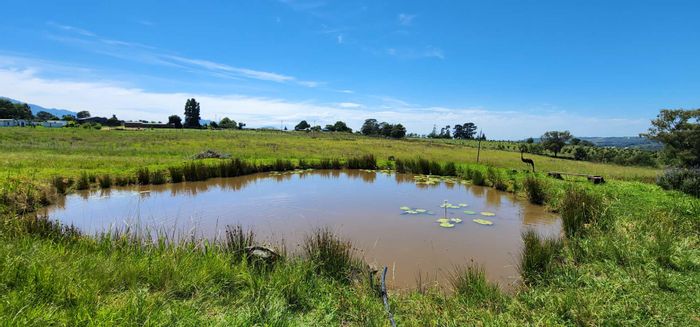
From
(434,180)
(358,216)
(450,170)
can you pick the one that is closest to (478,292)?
(358,216)

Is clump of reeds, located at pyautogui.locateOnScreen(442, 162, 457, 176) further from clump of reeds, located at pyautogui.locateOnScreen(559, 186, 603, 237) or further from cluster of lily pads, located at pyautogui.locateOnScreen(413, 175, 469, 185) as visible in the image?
clump of reeds, located at pyautogui.locateOnScreen(559, 186, 603, 237)

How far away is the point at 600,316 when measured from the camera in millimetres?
3451

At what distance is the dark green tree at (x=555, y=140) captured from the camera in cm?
5541

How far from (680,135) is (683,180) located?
16.5 metres

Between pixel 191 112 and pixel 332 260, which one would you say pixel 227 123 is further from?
pixel 332 260

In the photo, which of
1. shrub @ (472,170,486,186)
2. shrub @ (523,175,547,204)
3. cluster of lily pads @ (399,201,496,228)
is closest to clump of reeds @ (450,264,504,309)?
cluster of lily pads @ (399,201,496,228)

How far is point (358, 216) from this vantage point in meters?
9.46

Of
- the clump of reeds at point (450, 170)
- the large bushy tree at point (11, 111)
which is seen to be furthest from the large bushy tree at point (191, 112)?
the clump of reeds at point (450, 170)

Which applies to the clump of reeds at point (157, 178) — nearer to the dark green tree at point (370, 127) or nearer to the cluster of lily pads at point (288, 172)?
the cluster of lily pads at point (288, 172)

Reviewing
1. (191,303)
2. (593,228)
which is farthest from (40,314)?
(593,228)

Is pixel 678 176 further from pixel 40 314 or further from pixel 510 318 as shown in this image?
pixel 40 314

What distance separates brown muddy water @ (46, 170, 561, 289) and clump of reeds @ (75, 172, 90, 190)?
519 mm

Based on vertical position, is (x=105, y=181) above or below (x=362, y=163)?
below

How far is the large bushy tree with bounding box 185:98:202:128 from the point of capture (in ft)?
288
